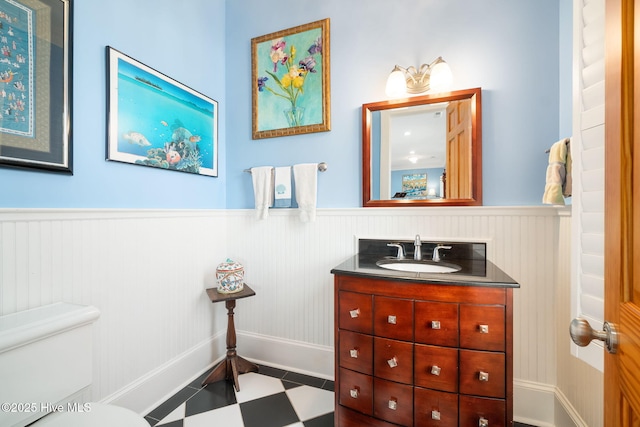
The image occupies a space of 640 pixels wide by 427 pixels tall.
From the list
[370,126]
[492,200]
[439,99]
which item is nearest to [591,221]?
[492,200]

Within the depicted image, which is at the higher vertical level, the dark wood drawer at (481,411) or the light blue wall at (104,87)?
the light blue wall at (104,87)

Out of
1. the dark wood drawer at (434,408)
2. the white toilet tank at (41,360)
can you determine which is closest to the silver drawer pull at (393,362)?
the dark wood drawer at (434,408)

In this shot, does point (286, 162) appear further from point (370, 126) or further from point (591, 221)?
point (591, 221)

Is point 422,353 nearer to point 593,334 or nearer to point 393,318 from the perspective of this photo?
point 393,318

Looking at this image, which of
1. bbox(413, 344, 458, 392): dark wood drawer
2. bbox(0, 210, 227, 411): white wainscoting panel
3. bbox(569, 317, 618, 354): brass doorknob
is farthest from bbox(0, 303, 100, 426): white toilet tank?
bbox(569, 317, 618, 354): brass doorknob

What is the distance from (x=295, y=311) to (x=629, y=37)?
79.6 inches

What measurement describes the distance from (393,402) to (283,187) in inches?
56.5

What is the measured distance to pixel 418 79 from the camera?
5.74ft

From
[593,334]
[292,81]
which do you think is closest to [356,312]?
[593,334]

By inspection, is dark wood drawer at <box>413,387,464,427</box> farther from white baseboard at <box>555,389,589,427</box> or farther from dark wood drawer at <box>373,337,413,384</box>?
white baseboard at <box>555,389,589,427</box>

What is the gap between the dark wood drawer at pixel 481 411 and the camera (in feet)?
3.66

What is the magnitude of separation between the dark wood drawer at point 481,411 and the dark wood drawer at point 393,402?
209mm

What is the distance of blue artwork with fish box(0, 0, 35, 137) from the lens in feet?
3.53

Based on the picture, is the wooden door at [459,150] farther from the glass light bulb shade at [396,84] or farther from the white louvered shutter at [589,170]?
the white louvered shutter at [589,170]
